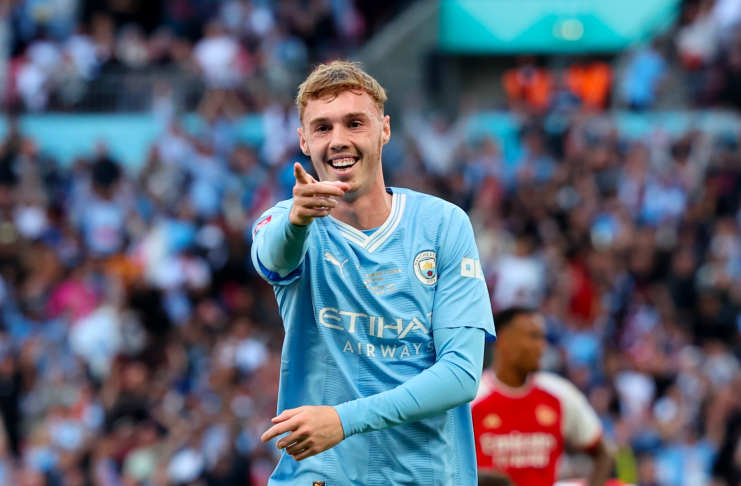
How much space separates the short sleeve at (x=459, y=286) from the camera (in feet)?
11.4

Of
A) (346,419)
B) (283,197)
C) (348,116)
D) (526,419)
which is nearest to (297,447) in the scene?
(346,419)

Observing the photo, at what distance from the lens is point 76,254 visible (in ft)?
46.6

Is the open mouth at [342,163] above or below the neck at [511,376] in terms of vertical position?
above

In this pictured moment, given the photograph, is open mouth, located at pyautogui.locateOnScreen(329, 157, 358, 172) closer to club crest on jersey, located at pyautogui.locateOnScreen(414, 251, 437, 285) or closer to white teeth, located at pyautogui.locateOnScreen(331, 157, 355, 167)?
white teeth, located at pyautogui.locateOnScreen(331, 157, 355, 167)

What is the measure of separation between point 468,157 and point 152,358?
5.11 m

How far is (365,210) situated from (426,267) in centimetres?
28

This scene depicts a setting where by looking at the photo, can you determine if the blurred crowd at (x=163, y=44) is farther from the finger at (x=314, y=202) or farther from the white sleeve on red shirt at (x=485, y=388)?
the finger at (x=314, y=202)

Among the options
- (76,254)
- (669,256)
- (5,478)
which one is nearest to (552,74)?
(669,256)

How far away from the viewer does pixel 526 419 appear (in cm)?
691

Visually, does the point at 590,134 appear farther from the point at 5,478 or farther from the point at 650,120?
the point at 5,478

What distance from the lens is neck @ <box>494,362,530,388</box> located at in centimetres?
699

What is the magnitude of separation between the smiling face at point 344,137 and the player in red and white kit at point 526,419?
3.60 m

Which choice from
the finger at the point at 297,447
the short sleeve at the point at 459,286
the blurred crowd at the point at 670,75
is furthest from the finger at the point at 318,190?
the blurred crowd at the point at 670,75

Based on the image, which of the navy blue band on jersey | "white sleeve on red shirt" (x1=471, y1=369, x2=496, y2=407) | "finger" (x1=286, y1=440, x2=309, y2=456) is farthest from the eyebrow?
"white sleeve on red shirt" (x1=471, y1=369, x2=496, y2=407)
